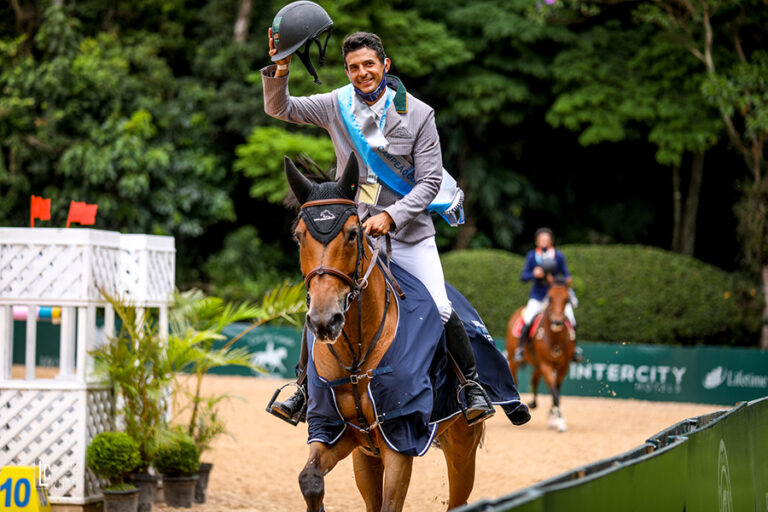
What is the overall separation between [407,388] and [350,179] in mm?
1115

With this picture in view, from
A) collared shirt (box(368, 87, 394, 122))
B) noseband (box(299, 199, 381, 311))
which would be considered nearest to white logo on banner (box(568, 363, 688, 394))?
collared shirt (box(368, 87, 394, 122))

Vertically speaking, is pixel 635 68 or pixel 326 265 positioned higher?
pixel 635 68

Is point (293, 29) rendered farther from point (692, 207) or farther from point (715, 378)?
point (692, 207)

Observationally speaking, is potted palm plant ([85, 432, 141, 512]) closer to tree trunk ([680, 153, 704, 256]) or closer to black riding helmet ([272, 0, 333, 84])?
black riding helmet ([272, 0, 333, 84])

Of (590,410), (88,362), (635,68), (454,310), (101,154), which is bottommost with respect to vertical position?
(590,410)

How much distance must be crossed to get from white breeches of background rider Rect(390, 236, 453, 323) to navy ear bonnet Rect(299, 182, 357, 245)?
0.86 metres

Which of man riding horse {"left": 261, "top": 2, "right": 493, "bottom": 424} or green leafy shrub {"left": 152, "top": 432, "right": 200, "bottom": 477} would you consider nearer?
man riding horse {"left": 261, "top": 2, "right": 493, "bottom": 424}

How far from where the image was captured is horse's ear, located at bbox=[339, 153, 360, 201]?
15.6ft

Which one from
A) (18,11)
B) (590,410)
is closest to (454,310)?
(590,410)

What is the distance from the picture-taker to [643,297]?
21.4m

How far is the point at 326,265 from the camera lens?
450 cm

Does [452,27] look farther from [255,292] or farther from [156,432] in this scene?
[156,432]

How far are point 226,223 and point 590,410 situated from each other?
1475 centimetres

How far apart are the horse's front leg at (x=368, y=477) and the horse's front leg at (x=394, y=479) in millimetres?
578
